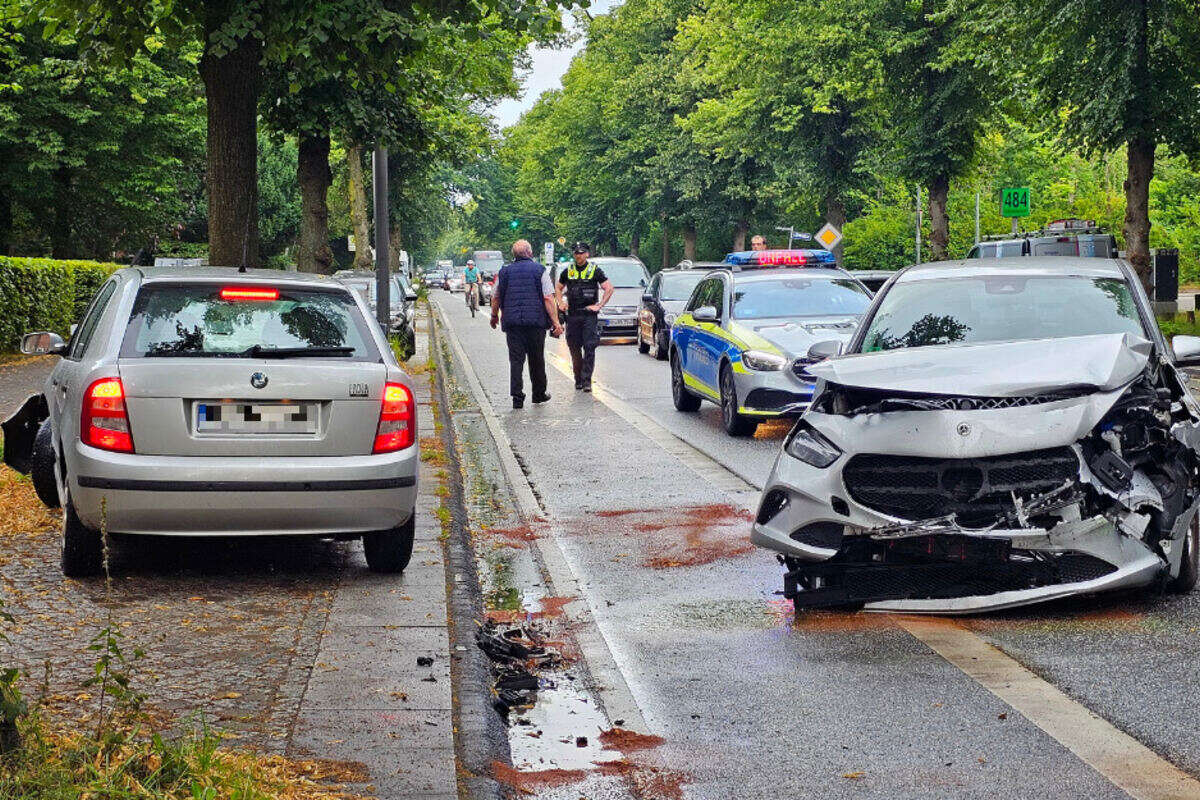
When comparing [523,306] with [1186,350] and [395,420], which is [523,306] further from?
[1186,350]

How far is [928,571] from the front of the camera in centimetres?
695

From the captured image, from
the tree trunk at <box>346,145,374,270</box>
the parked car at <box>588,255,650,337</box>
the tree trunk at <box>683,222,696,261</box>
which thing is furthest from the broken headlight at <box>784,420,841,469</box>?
the tree trunk at <box>683,222,696,261</box>

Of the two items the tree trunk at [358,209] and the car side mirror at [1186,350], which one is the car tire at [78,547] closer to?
the car side mirror at [1186,350]

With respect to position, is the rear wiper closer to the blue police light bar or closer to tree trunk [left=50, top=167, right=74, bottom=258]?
the blue police light bar

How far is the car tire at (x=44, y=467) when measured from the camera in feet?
29.7

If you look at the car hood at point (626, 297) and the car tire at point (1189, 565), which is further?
the car hood at point (626, 297)

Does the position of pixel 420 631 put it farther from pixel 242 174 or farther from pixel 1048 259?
pixel 242 174

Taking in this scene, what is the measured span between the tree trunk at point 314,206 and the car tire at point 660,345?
5929 mm

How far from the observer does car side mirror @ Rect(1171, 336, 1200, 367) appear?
819 centimetres

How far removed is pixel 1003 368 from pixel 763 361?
769 centimetres

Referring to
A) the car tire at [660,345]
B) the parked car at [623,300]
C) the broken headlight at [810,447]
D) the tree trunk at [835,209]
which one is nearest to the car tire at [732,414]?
the broken headlight at [810,447]

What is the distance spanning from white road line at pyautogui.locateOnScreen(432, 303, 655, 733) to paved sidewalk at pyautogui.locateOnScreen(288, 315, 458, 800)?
1.98 feet

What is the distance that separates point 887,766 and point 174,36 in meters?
10.0

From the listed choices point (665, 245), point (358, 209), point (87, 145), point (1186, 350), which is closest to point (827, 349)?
point (1186, 350)
